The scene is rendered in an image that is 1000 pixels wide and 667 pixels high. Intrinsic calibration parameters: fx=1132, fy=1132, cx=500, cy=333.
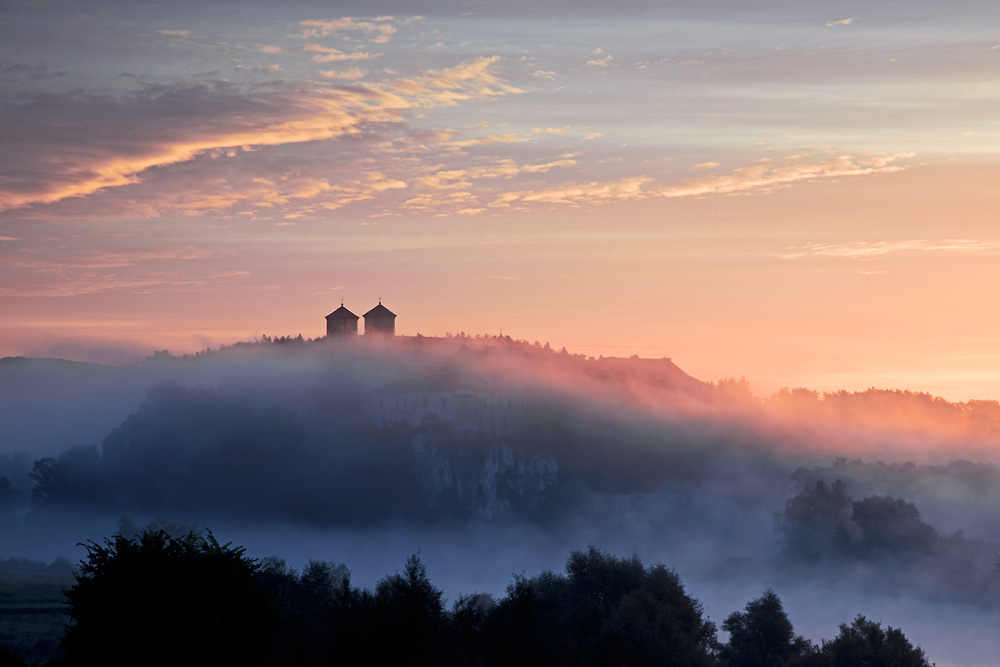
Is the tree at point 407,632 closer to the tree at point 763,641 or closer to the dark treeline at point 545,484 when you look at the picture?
the tree at point 763,641

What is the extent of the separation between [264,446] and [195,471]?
492 inches

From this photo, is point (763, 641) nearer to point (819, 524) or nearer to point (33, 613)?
point (33, 613)

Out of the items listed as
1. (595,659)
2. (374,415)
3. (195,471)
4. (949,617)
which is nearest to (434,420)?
(374,415)

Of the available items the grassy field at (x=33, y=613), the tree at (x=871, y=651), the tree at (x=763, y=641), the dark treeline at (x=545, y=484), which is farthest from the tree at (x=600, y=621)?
the dark treeline at (x=545, y=484)

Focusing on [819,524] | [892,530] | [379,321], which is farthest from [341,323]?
[892,530]

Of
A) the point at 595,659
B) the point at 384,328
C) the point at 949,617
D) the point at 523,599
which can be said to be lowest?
the point at 949,617

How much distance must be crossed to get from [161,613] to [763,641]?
161ft

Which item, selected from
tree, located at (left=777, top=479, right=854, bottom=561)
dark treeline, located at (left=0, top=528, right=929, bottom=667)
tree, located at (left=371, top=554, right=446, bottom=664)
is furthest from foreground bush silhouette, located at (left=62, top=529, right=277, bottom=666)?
tree, located at (left=777, top=479, right=854, bottom=561)

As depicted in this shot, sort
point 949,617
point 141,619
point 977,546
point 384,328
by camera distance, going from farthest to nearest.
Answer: point 384,328, point 977,546, point 949,617, point 141,619

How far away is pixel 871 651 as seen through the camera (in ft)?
221

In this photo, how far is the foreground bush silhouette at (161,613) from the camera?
43844 millimetres

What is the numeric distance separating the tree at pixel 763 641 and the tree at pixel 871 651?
29.6 ft

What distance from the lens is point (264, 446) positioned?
182 m

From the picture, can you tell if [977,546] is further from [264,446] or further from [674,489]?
[264,446]
